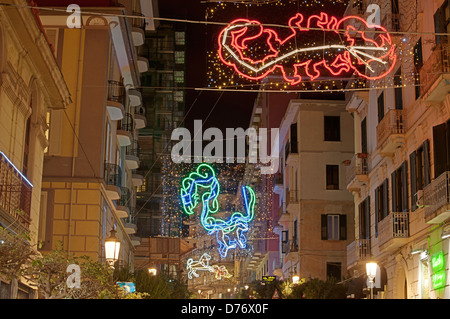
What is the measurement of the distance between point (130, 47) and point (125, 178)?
309 inches

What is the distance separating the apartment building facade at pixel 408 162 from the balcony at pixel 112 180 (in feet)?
31.4

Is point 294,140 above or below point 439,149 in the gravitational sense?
above

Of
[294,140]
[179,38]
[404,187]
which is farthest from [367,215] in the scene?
[179,38]

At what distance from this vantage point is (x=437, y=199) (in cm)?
2042

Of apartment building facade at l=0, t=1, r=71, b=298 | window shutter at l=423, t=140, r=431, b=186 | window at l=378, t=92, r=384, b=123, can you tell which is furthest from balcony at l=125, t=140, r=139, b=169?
window shutter at l=423, t=140, r=431, b=186

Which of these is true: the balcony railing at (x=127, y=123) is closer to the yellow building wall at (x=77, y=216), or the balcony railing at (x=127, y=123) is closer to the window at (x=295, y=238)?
the yellow building wall at (x=77, y=216)

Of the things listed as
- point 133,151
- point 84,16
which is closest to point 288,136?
point 133,151

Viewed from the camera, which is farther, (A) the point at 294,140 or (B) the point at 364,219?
(A) the point at 294,140

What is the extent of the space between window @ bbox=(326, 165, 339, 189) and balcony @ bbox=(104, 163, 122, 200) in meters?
17.3

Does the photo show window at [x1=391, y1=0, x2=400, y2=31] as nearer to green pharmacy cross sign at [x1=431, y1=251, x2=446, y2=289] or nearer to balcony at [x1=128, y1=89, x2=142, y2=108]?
green pharmacy cross sign at [x1=431, y1=251, x2=446, y2=289]

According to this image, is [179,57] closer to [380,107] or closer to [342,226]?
[342,226]

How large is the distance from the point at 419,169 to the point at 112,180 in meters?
12.9

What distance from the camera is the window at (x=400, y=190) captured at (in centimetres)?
2561
